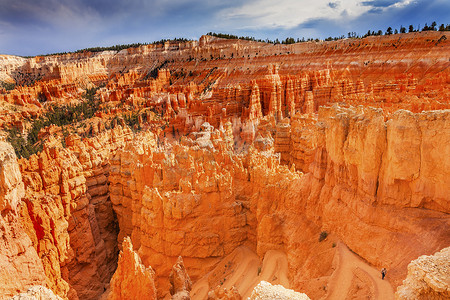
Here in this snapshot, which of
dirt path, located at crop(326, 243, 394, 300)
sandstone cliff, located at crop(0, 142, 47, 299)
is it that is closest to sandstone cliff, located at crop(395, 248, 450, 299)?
dirt path, located at crop(326, 243, 394, 300)

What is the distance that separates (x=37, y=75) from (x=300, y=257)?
14605cm

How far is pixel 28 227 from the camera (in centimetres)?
1299

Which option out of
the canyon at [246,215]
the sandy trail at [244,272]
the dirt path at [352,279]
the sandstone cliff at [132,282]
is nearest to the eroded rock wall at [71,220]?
the canyon at [246,215]

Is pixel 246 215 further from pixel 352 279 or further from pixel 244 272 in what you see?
pixel 352 279

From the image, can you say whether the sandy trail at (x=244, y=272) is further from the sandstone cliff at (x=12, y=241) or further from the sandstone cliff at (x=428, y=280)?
the sandstone cliff at (x=12, y=241)

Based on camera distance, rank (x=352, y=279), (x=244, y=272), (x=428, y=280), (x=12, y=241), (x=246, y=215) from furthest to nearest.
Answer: (x=246, y=215) < (x=244, y=272) < (x=12, y=241) < (x=352, y=279) < (x=428, y=280)

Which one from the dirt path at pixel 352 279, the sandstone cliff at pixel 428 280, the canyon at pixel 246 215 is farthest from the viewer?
the canyon at pixel 246 215

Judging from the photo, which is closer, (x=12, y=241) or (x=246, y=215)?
(x=12, y=241)

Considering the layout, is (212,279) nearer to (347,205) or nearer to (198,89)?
(347,205)

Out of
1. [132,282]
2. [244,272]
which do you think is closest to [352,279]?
[244,272]

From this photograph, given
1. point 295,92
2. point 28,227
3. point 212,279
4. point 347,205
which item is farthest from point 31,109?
point 347,205

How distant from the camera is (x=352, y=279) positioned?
846 cm

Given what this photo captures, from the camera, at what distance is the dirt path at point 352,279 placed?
7531 millimetres

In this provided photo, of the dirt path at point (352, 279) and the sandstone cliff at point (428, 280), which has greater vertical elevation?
the sandstone cliff at point (428, 280)
